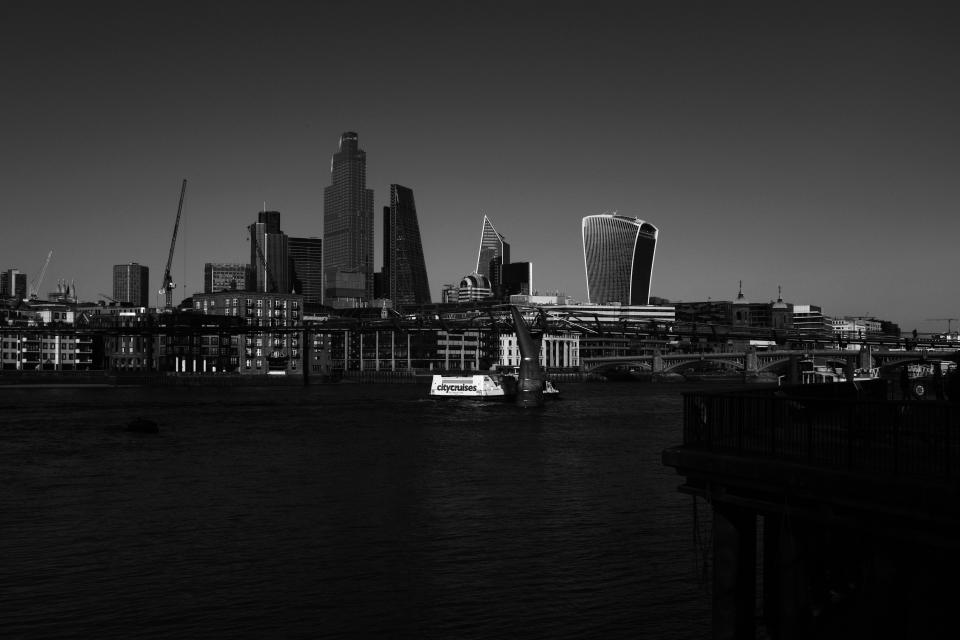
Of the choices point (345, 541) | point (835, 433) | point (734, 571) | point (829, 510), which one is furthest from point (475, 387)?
point (829, 510)

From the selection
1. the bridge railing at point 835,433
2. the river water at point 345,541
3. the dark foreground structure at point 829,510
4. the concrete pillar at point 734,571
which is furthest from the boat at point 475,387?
the concrete pillar at point 734,571

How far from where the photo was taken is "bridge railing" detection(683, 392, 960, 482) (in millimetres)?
15469

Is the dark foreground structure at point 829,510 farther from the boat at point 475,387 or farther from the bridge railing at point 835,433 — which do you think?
the boat at point 475,387

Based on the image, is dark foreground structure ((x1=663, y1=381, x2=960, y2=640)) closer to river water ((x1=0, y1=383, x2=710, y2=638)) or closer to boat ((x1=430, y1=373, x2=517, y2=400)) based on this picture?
river water ((x1=0, y1=383, x2=710, y2=638))

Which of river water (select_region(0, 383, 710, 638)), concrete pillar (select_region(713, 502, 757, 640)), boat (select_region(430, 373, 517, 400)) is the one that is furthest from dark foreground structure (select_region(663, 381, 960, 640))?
boat (select_region(430, 373, 517, 400))

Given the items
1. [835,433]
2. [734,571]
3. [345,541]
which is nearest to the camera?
[734,571]

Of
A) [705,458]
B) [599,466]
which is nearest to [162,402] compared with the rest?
[599,466]

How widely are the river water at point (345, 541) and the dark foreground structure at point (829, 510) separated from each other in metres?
5.17

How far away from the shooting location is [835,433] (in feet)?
58.6

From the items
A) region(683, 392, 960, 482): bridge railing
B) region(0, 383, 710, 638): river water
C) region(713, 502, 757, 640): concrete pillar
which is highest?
region(683, 392, 960, 482): bridge railing

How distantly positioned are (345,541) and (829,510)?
21251 millimetres

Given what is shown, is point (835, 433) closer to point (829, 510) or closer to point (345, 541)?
point (829, 510)

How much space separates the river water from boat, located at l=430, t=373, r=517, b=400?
6459 centimetres

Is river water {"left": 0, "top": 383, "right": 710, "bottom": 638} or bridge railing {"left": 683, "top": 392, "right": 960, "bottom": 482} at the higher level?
bridge railing {"left": 683, "top": 392, "right": 960, "bottom": 482}
